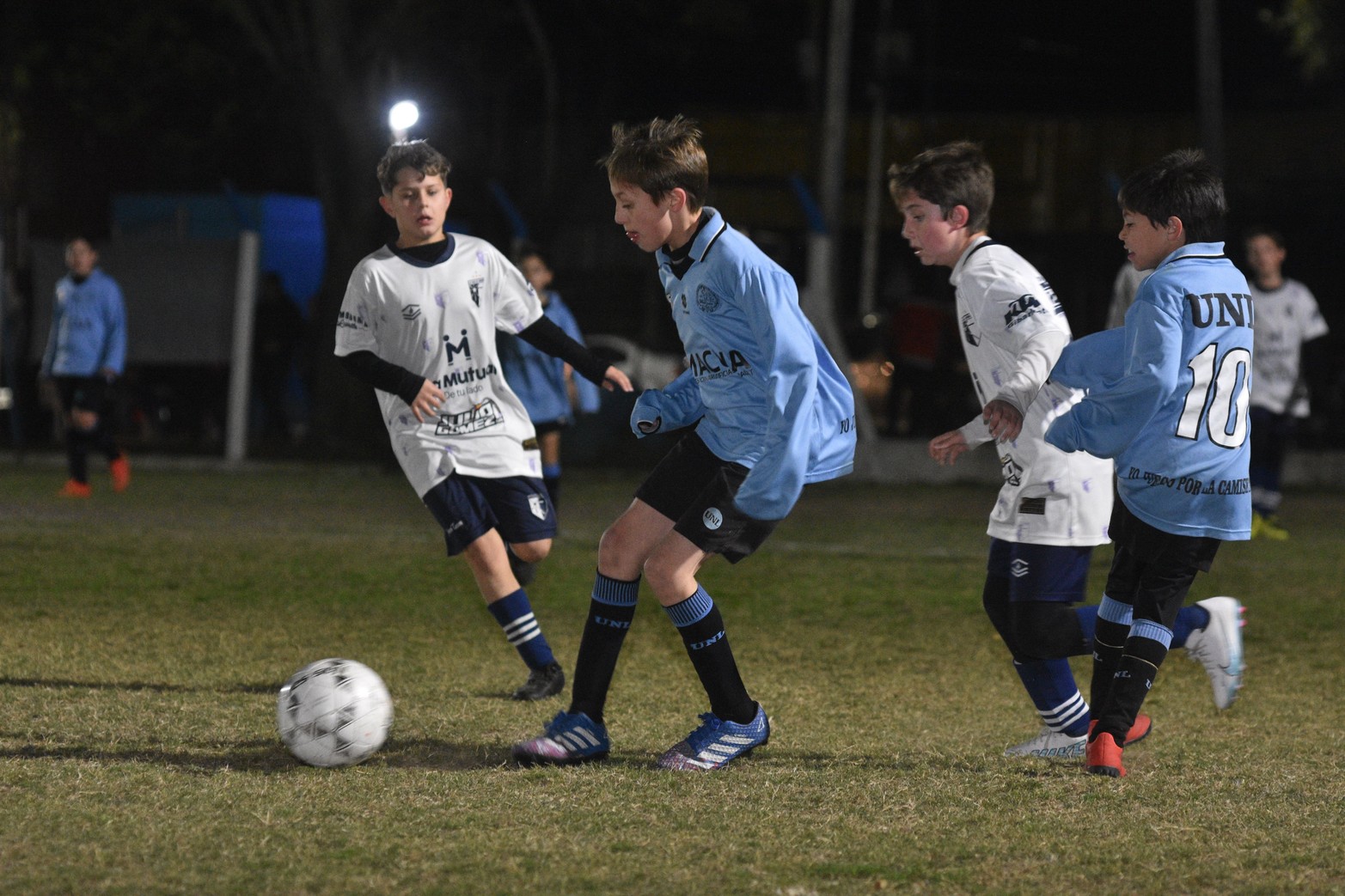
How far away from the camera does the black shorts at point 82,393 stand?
1286 centimetres

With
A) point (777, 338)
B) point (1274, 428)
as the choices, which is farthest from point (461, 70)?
point (777, 338)

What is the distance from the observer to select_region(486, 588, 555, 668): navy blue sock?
5.91 m

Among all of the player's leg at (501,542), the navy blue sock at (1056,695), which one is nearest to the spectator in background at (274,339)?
the player's leg at (501,542)

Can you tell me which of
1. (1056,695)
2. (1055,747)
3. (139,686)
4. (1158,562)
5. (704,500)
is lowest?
(139,686)

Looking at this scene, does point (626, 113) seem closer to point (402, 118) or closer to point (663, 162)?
point (402, 118)

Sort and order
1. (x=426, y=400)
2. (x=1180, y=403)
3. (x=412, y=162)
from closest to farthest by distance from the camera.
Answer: (x=1180, y=403), (x=426, y=400), (x=412, y=162)

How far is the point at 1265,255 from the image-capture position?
34.7 ft

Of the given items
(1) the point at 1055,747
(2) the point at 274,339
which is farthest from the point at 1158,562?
(2) the point at 274,339

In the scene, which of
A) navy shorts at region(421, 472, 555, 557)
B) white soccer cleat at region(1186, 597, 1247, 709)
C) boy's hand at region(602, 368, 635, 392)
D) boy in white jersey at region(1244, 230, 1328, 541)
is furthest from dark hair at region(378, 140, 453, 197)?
boy in white jersey at region(1244, 230, 1328, 541)

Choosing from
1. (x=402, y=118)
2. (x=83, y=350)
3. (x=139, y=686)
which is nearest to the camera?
(x=139, y=686)

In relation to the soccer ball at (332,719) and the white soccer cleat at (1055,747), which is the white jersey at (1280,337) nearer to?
the white soccer cleat at (1055,747)

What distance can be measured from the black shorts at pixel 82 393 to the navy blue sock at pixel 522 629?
7906 mm

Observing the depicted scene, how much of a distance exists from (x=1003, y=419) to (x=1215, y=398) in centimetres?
57

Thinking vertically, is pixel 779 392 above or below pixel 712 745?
above
